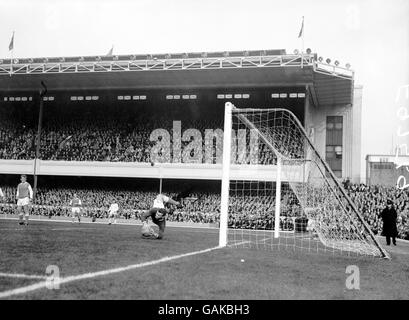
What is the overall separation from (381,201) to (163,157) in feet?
60.0

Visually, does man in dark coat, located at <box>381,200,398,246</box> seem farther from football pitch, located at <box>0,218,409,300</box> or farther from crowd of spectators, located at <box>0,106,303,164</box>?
crowd of spectators, located at <box>0,106,303,164</box>

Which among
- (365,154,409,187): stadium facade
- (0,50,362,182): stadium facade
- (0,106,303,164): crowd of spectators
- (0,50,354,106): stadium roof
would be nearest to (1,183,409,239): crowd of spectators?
(0,50,362,182): stadium facade

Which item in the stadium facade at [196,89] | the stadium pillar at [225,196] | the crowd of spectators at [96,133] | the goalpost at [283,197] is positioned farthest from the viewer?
the crowd of spectators at [96,133]

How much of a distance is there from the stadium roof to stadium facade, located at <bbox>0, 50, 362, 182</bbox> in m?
0.08

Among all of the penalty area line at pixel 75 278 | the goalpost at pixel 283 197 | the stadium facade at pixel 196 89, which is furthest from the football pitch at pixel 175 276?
the stadium facade at pixel 196 89

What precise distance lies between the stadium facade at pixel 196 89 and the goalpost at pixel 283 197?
2.47 metres

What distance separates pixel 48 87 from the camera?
4569cm

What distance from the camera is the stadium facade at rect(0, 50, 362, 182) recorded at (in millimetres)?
37344

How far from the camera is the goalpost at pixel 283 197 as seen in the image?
43.2ft

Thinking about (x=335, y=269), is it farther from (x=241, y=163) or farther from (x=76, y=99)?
(x=76, y=99)

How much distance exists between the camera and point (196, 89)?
42969 mm

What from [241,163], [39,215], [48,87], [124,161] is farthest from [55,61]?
[241,163]

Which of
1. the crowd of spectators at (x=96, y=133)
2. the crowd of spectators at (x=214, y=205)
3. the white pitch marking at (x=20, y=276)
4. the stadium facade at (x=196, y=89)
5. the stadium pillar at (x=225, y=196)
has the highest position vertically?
the stadium facade at (x=196, y=89)

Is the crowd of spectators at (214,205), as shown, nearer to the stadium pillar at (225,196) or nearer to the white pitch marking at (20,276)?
the stadium pillar at (225,196)
